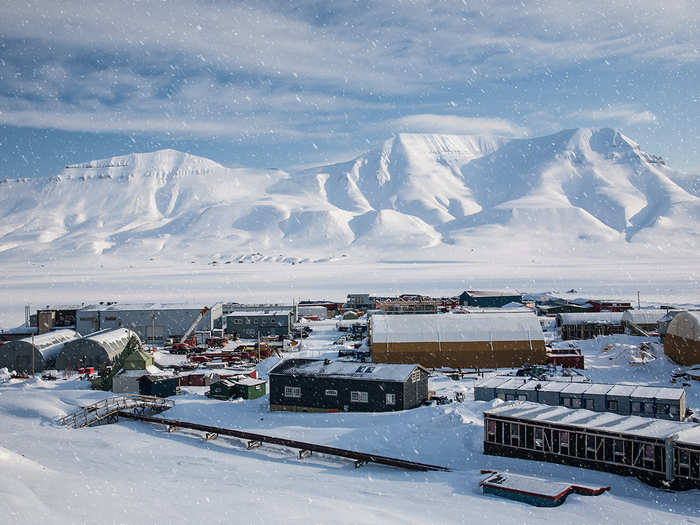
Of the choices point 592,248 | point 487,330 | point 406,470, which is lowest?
point 406,470

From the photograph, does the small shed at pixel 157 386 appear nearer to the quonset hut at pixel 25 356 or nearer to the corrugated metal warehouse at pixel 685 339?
the quonset hut at pixel 25 356

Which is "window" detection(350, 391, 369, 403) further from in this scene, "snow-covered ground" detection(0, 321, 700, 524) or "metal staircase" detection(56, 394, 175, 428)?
"metal staircase" detection(56, 394, 175, 428)

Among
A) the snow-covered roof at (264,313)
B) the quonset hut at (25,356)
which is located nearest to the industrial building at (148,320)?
the snow-covered roof at (264,313)

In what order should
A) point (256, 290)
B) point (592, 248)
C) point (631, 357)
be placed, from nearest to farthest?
point (631, 357) → point (256, 290) → point (592, 248)

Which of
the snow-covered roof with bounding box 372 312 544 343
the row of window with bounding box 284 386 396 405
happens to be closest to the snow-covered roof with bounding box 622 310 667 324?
the snow-covered roof with bounding box 372 312 544 343

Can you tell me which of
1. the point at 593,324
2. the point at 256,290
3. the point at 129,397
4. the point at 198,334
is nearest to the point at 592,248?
the point at 256,290

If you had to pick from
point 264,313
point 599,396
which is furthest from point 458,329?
point 264,313

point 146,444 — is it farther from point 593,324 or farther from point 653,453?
point 593,324
